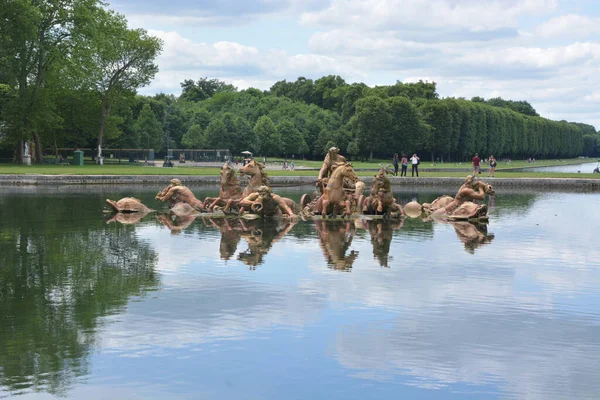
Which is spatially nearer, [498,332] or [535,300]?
[498,332]

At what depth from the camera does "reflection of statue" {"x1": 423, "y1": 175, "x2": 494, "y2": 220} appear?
23259 millimetres

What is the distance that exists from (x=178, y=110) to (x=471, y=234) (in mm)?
84903

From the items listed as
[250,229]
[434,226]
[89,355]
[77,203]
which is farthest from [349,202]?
[89,355]

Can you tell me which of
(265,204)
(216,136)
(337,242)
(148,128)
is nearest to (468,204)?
(265,204)

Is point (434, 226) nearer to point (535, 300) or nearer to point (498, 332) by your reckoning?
point (535, 300)

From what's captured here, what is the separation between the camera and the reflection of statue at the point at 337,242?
14656 mm

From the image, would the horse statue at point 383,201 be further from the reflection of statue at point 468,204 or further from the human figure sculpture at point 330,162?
the reflection of statue at point 468,204

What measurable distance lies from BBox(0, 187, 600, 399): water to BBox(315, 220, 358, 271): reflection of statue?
67 mm

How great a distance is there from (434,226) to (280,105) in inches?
3839

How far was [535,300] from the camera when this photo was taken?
1153 centimetres

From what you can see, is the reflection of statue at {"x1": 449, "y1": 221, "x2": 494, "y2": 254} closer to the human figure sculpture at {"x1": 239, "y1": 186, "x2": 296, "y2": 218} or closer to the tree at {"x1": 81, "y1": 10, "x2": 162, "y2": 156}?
the human figure sculpture at {"x1": 239, "y1": 186, "x2": 296, "y2": 218}

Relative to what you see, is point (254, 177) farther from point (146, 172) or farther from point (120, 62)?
point (120, 62)

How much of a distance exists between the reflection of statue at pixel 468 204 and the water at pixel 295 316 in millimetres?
4673

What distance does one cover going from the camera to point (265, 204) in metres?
22.5
